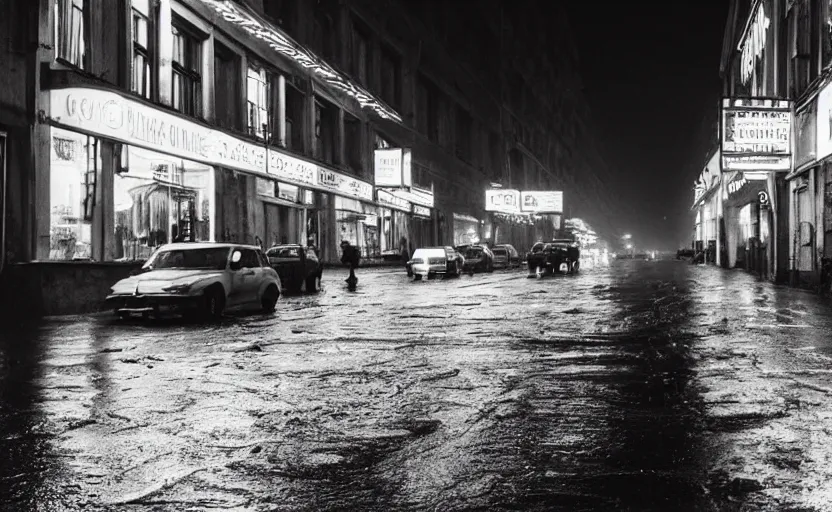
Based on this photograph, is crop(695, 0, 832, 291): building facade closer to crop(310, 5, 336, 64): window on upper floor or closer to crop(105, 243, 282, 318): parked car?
crop(105, 243, 282, 318): parked car

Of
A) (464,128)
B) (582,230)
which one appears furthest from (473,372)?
(582,230)

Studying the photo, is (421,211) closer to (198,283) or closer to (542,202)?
(542,202)

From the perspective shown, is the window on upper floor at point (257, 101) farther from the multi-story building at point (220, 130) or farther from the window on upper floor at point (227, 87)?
the window on upper floor at point (227, 87)

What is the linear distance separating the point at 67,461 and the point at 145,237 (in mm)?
18910

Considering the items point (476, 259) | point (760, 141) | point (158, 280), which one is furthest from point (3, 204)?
point (476, 259)

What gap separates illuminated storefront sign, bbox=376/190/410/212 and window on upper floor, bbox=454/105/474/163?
20.2m

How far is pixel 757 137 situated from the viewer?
24.9m

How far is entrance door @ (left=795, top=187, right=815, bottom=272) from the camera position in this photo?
2347cm

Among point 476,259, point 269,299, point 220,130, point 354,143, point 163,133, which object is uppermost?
point 354,143

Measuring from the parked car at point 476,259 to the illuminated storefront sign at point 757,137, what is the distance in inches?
724

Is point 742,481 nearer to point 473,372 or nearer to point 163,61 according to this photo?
point 473,372

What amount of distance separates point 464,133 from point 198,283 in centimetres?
6050

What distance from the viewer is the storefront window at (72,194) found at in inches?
706

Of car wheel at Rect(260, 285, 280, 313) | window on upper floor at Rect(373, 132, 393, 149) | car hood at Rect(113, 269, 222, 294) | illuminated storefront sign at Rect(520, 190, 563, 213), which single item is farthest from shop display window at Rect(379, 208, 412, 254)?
illuminated storefront sign at Rect(520, 190, 563, 213)
